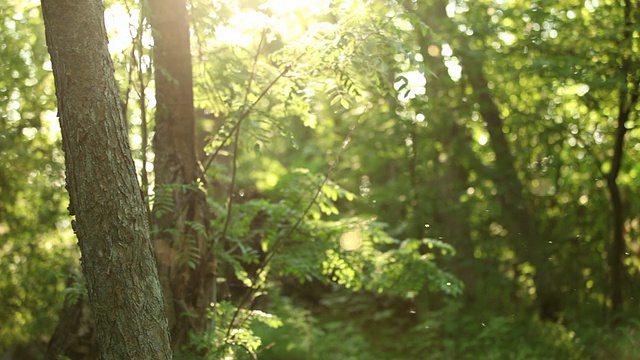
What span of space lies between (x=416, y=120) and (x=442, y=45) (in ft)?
3.94

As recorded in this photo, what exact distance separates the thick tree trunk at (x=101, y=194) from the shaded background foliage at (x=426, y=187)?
7.62 feet

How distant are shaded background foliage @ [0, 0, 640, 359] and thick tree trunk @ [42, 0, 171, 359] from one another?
2321 millimetres

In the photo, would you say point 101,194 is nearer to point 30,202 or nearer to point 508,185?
point 30,202

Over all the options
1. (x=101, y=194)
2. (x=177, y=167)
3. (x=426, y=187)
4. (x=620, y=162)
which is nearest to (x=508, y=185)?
(x=426, y=187)

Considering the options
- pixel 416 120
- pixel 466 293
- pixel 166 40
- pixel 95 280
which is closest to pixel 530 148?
pixel 416 120

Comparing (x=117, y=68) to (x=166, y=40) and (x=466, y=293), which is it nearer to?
(x=166, y=40)

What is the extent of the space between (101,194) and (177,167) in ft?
7.20

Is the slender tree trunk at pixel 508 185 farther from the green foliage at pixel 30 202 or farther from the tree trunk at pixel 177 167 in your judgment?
the green foliage at pixel 30 202

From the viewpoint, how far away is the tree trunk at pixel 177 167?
248 inches

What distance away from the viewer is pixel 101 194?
4211 millimetres

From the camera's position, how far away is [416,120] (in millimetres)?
11453

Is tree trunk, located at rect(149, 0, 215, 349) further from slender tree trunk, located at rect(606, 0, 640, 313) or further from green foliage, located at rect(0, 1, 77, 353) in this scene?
slender tree trunk, located at rect(606, 0, 640, 313)

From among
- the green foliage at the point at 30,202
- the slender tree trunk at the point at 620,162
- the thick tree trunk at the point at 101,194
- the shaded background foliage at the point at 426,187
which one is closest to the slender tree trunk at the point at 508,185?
the shaded background foliage at the point at 426,187

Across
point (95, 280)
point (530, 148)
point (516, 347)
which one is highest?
point (530, 148)
